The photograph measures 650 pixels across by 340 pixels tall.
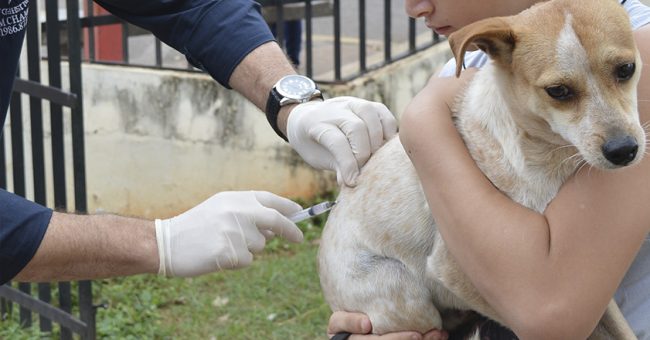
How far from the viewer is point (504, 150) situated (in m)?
2.60

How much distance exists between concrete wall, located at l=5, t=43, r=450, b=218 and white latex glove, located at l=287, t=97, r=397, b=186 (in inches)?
140

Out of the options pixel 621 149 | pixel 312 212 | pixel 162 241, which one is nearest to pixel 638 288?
pixel 621 149

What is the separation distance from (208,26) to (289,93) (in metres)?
0.39

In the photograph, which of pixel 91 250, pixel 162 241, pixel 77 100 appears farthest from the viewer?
pixel 77 100

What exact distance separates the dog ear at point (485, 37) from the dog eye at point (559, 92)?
0.50 ft

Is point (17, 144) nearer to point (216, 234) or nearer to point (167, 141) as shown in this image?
point (167, 141)

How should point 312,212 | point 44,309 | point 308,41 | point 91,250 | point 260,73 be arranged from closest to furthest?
point 91,250
point 312,212
point 260,73
point 44,309
point 308,41

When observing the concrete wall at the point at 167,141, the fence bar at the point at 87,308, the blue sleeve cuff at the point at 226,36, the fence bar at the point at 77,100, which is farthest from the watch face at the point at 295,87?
the concrete wall at the point at 167,141

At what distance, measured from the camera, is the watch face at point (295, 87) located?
11.0 ft

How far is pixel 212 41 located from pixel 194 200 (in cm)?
340

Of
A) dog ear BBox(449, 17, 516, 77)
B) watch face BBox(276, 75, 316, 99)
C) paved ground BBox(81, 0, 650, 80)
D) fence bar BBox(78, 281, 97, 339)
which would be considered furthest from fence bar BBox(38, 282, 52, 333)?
dog ear BBox(449, 17, 516, 77)

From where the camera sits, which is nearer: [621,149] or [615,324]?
[621,149]

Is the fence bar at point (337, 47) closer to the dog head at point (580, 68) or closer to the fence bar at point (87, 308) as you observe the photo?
the fence bar at point (87, 308)

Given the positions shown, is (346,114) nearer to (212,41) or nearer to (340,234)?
(340,234)
